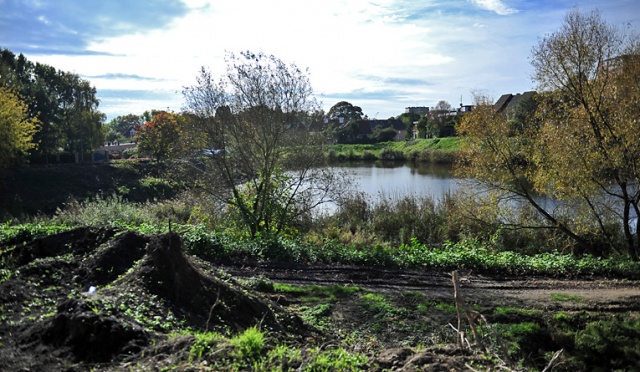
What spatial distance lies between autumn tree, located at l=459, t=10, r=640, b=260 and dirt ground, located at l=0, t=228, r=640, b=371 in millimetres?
4515

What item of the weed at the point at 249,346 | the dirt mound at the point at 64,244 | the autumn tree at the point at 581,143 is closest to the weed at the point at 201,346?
the weed at the point at 249,346

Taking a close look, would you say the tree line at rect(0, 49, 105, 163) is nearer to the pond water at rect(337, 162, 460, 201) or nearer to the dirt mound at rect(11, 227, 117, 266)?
the pond water at rect(337, 162, 460, 201)

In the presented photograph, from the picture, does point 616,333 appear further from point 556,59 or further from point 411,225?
point 411,225

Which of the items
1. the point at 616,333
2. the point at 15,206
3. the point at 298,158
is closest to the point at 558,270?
the point at 616,333

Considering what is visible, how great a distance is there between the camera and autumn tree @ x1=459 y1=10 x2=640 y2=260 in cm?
1401

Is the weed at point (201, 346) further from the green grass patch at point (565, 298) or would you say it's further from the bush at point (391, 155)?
the bush at point (391, 155)

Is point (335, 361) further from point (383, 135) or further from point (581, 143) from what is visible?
point (383, 135)

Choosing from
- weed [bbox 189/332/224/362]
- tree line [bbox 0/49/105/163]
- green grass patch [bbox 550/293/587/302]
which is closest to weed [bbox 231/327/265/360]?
weed [bbox 189/332/224/362]

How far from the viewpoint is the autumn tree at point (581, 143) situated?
1401 cm

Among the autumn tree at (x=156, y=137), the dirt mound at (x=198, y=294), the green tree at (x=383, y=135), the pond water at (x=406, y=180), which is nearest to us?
the dirt mound at (x=198, y=294)

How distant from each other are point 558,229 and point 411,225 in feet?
17.9

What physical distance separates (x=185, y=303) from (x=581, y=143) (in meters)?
12.8

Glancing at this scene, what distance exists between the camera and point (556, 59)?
15.1 m

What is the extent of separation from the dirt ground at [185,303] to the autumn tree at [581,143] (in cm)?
452
